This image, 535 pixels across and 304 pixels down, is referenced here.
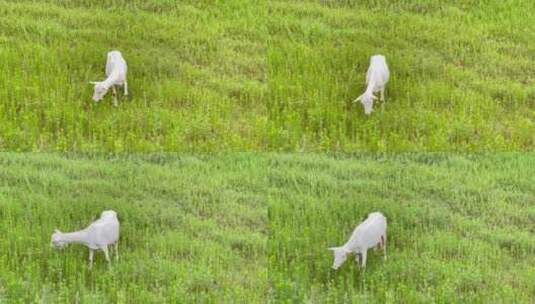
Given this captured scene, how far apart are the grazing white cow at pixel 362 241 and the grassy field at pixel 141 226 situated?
0.65 feet

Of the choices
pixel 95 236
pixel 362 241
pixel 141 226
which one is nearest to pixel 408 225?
pixel 362 241

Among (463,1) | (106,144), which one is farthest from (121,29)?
(463,1)

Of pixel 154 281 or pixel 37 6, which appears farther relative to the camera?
pixel 37 6

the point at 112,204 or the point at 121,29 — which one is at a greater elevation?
the point at 121,29

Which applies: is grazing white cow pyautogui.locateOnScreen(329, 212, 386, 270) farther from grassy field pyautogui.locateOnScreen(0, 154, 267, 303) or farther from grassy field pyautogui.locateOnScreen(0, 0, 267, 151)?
grassy field pyautogui.locateOnScreen(0, 0, 267, 151)

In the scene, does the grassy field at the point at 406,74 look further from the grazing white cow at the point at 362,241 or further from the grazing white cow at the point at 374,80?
the grazing white cow at the point at 362,241

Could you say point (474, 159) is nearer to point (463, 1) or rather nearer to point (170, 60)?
point (463, 1)

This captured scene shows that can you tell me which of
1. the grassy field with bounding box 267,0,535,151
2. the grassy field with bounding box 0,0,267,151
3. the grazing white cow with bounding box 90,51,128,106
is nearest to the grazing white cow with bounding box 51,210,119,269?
the grassy field with bounding box 0,0,267,151

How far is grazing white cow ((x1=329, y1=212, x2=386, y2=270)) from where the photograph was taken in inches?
110

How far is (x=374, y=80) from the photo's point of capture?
2.86 m

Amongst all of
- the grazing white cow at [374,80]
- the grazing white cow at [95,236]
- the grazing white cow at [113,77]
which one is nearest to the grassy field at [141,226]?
the grazing white cow at [95,236]

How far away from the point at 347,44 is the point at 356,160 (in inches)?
13.1

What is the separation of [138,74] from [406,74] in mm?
719

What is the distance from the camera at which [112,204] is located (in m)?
2.88
